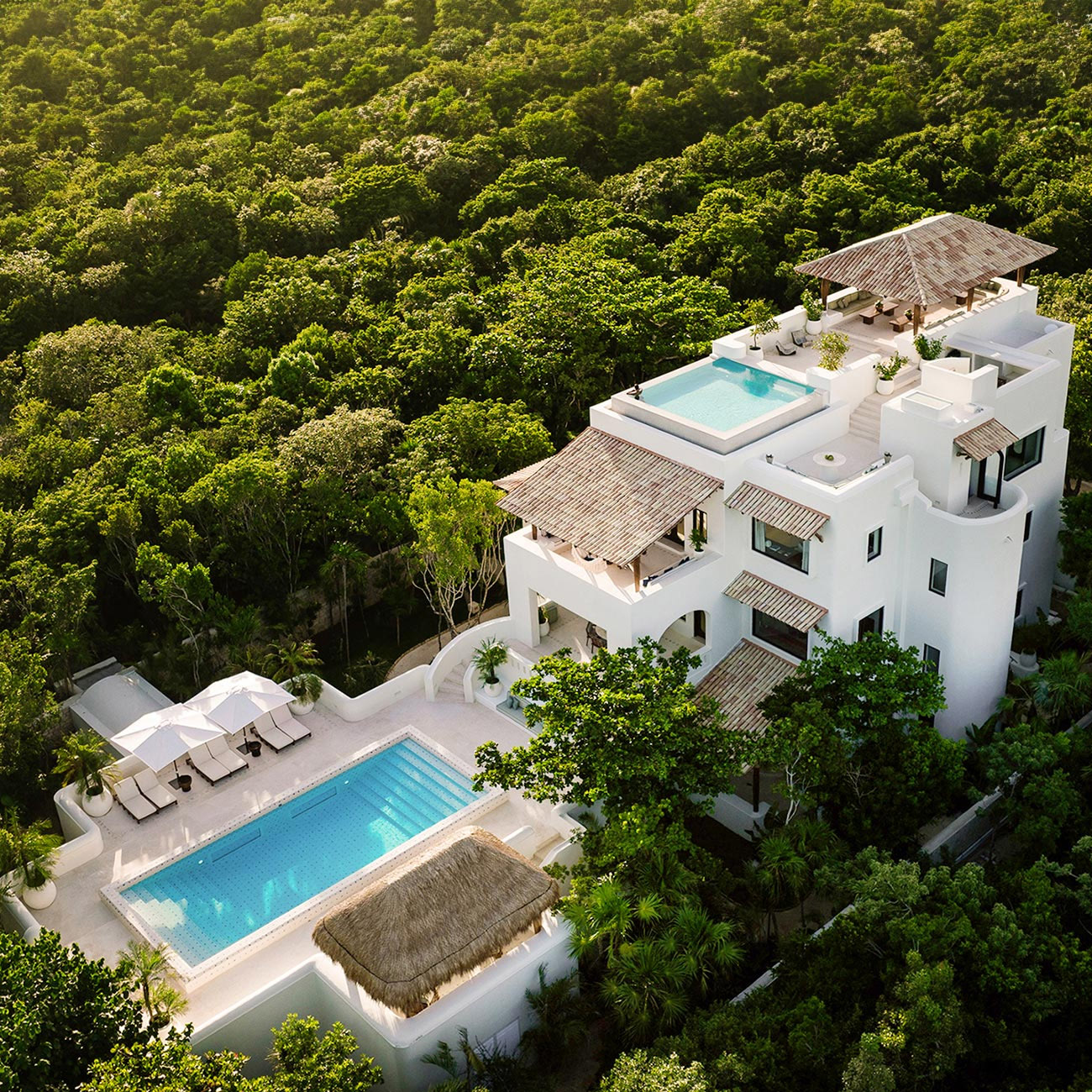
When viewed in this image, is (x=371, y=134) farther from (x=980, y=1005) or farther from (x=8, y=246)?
(x=980, y=1005)

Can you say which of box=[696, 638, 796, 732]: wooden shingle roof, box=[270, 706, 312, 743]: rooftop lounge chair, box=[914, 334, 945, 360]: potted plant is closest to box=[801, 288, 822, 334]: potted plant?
box=[914, 334, 945, 360]: potted plant

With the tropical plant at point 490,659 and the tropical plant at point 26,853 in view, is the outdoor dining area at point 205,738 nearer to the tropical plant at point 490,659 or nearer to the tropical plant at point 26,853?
the tropical plant at point 26,853

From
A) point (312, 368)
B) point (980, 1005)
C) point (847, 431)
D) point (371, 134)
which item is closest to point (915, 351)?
point (847, 431)

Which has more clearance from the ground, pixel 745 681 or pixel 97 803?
pixel 745 681

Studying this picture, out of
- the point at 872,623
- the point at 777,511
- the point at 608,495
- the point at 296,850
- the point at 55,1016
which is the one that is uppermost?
the point at 777,511

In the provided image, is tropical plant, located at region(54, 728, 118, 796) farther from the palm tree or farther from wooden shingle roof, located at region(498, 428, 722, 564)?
wooden shingle roof, located at region(498, 428, 722, 564)

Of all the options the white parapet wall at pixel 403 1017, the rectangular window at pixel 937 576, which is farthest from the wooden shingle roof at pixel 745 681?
the white parapet wall at pixel 403 1017

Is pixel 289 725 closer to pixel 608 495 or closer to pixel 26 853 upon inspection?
pixel 26 853

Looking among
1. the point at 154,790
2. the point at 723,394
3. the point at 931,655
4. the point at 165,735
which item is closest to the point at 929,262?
the point at 723,394
